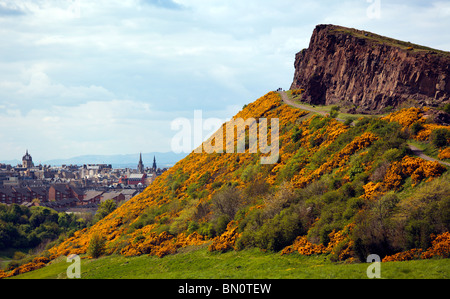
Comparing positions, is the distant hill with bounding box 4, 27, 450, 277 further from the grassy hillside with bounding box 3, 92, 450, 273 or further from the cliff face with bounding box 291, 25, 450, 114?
the cliff face with bounding box 291, 25, 450, 114

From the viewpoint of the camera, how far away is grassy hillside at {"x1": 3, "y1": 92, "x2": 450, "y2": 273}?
26.2 m

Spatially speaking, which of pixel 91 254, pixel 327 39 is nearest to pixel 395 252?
pixel 91 254

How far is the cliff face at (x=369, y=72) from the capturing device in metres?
45.8

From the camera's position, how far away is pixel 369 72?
54375 millimetres

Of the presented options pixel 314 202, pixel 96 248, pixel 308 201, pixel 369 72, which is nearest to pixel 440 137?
pixel 314 202

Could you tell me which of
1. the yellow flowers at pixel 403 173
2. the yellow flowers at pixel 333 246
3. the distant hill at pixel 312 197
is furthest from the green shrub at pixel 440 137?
the yellow flowers at pixel 333 246

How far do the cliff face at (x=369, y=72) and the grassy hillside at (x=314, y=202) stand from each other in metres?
6.44

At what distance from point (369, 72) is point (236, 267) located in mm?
35669

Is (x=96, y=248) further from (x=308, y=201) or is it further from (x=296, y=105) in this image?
(x=296, y=105)

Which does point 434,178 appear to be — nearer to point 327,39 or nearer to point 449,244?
point 449,244

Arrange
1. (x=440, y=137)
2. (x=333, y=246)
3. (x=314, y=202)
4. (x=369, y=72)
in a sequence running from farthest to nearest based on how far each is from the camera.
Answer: (x=369, y=72) < (x=440, y=137) < (x=314, y=202) < (x=333, y=246)

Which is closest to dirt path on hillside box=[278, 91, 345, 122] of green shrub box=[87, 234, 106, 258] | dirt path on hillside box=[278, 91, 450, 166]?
dirt path on hillside box=[278, 91, 450, 166]

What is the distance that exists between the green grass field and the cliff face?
27.0 metres

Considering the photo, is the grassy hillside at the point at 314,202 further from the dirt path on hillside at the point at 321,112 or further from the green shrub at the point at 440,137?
the dirt path on hillside at the point at 321,112
